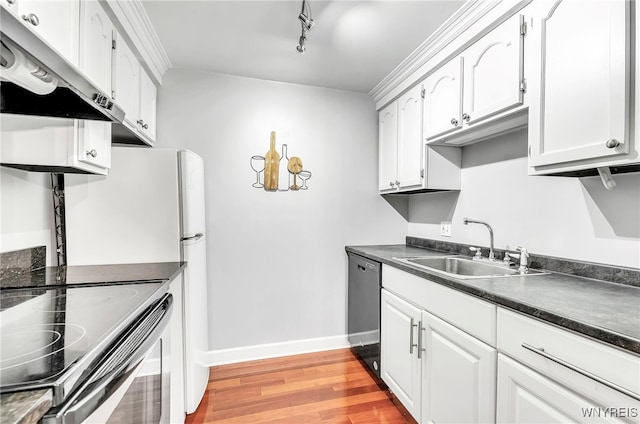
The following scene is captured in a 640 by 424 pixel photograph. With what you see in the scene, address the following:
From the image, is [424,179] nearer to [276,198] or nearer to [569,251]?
[569,251]

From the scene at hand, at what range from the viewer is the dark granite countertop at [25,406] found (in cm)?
46

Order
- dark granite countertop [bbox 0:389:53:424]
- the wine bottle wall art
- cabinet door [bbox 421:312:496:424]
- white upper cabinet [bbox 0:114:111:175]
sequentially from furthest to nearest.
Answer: the wine bottle wall art → white upper cabinet [bbox 0:114:111:175] → cabinet door [bbox 421:312:496:424] → dark granite countertop [bbox 0:389:53:424]

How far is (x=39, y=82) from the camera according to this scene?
91cm

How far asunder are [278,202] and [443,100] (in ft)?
4.77

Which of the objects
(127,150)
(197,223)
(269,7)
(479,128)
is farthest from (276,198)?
(479,128)

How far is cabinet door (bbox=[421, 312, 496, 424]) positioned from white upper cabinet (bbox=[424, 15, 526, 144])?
1099 mm

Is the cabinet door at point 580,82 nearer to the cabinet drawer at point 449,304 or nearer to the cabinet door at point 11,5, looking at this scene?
the cabinet drawer at point 449,304

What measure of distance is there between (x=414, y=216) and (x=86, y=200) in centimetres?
247

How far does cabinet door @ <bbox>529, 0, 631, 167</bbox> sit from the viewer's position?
103 centimetres

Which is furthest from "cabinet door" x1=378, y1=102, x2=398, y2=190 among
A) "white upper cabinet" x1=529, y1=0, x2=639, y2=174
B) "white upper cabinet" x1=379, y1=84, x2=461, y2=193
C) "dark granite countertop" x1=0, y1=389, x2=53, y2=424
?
A: "dark granite countertop" x1=0, y1=389, x2=53, y2=424

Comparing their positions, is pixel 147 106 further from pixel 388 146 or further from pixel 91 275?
pixel 388 146

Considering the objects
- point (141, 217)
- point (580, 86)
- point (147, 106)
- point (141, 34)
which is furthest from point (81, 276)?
point (580, 86)

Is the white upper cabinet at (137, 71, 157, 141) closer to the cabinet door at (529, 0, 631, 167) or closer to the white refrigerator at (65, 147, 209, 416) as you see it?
the white refrigerator at (65, 147, 209, 416)

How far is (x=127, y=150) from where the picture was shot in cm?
173
